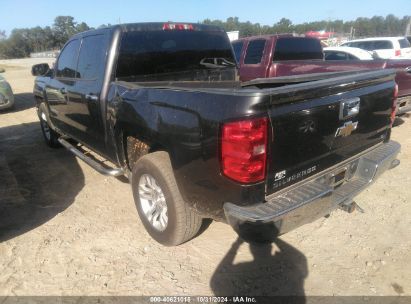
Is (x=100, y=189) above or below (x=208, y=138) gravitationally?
below

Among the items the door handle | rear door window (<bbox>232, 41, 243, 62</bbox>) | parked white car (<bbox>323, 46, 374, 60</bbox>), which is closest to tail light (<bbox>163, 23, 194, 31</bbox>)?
the door handle

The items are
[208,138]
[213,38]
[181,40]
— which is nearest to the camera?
[208,138]

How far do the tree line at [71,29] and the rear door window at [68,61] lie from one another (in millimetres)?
67601

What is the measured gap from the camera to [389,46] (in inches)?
492

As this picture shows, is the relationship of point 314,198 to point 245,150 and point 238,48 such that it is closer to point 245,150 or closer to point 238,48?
Result: point 245,150

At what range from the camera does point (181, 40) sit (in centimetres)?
384

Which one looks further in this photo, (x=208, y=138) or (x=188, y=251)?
(x=188, y=251)

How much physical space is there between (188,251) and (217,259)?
0.96ft

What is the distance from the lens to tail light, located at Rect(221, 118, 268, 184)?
206 centimetres

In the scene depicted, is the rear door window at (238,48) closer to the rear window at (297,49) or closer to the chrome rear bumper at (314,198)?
the rear window at (297,49)

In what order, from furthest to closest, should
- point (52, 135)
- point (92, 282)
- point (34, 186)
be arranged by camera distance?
point (52, 135) < point (34, 186) < point (92, 282)

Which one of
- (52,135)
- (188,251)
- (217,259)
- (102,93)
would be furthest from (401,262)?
(52,135)

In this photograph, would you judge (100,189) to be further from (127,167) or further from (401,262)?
(401,262)

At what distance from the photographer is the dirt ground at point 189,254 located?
2650 mm
